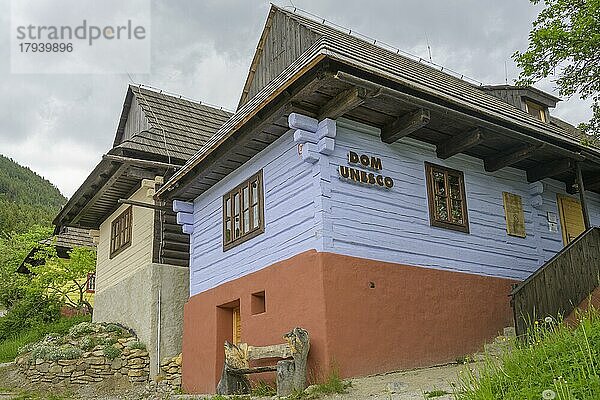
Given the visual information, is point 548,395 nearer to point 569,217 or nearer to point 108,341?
point 569,217

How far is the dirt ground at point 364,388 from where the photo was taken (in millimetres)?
8164

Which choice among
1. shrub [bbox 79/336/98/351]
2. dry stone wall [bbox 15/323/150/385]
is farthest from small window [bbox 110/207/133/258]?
dry stone wall [bbox 15/323/150/385]

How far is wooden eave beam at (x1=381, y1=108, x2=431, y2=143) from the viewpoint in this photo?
10.6 m

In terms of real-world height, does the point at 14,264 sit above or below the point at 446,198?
above

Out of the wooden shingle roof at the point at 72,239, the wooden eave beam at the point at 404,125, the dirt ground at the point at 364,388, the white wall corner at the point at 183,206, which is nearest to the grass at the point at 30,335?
the wooden shingle roof at the point at 72,239

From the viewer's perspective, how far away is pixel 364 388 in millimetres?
8977

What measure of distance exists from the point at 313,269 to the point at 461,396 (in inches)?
172

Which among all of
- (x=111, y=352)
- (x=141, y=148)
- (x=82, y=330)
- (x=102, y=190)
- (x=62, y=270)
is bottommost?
(x=111, y=352)

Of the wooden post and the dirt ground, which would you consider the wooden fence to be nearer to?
the wooden post

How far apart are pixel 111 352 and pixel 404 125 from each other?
9128mm

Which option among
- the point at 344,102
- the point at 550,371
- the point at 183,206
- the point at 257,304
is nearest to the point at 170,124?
the point at 183,206

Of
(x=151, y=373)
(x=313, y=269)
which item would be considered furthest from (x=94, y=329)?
(x=313, y=269)

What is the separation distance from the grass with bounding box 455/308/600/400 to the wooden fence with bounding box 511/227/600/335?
393 centimetres

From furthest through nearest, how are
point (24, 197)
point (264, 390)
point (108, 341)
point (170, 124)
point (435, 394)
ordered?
1. point (24, 197)
2. point (170, 124)
3. point (108, 341)
4. point (264, 390)
5. point (435, 394)
